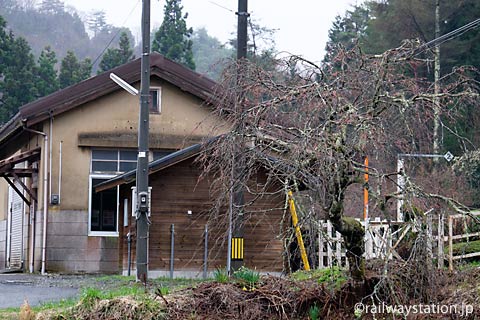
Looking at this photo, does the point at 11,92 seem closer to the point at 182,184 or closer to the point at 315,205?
the point at 182,184

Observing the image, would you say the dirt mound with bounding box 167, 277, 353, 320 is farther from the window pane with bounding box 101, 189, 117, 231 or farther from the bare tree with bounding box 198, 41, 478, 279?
the window pane with bounding box 101, 189, 117, 231

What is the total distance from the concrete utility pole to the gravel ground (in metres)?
0.96

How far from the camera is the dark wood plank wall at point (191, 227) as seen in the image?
2438 cm

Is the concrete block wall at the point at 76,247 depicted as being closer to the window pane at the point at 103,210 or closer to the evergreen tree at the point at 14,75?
the window pane at the point at 103,210

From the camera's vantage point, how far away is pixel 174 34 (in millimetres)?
56312

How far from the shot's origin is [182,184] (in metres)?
24.6

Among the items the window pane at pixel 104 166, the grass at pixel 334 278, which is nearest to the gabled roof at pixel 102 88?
the window pane at pixel 104 166

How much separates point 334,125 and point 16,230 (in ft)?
70.1

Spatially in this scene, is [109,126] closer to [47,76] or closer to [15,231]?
[15,231]

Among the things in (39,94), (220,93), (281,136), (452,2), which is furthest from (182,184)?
(39,94)

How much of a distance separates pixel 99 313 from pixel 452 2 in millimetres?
29943

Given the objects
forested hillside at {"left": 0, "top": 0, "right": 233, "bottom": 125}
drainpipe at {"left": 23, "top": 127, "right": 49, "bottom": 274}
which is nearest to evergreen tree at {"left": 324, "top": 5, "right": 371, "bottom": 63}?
forested hillside at {"left": 0, "top": 0, "right": 233, "bottom": 125}

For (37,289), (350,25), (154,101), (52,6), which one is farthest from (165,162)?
(52,6)

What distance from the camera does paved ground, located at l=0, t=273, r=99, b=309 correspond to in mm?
16750
